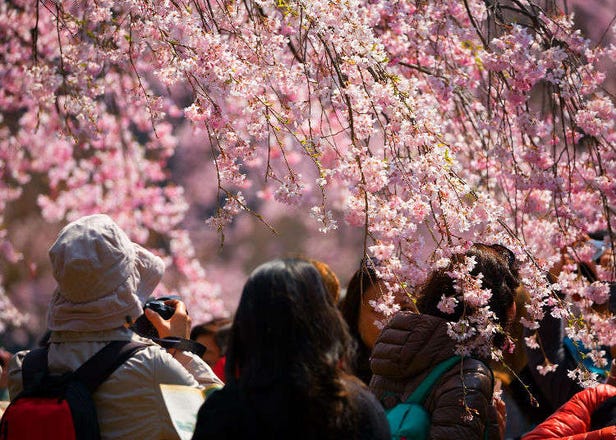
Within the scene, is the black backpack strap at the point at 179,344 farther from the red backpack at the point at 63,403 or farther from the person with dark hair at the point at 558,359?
the person with dark hair at the point at 558,359

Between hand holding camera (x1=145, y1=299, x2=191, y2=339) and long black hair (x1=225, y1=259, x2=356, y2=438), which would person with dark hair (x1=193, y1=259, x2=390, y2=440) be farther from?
hand holding camera (x1=145, y1=299, x2=191, y2=339)

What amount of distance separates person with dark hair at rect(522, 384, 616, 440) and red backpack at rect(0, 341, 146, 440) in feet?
4.10

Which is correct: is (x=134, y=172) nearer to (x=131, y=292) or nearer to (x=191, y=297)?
(x=191, y=297)

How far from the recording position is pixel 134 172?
9.61m

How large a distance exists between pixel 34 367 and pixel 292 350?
0.88 m

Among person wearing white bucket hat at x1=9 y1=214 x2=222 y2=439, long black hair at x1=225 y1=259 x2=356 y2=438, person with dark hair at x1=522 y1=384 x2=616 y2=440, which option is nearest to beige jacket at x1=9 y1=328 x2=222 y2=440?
person wearing white bucket hat at x1=9 y1=214 x2=222 y2=439

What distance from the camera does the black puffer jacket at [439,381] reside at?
8.67 feet

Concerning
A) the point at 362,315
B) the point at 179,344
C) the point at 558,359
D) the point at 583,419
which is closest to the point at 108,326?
the point at 179,344

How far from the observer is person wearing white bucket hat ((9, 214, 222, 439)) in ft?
8.14

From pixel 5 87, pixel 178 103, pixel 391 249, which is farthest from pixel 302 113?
pixel 178 103

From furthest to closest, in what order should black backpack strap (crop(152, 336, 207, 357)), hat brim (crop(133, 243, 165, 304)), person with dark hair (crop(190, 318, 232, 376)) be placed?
person with dark hair (crop(190, 318, 232, 376)) → black backpack strap (crop(152, 336, 207, 357)) → hat brim (crop(133, 243, 165, 304))

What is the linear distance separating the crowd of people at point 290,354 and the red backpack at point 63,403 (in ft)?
0.09

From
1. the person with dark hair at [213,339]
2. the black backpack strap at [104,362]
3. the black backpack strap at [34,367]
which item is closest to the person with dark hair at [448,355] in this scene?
the black backpack strap at [104,362]

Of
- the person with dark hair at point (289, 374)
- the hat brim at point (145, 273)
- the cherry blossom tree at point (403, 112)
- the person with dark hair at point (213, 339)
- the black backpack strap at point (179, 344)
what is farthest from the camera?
the person with dark hair at point (213, 339)
